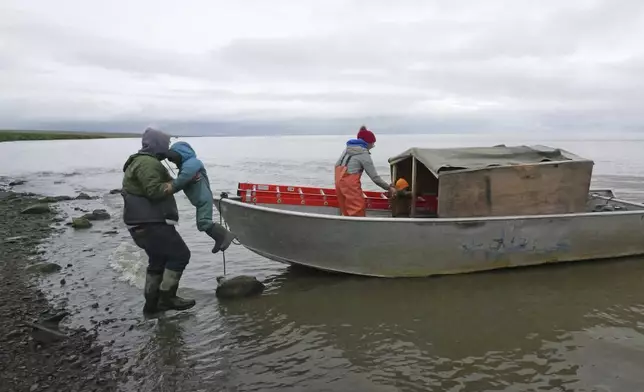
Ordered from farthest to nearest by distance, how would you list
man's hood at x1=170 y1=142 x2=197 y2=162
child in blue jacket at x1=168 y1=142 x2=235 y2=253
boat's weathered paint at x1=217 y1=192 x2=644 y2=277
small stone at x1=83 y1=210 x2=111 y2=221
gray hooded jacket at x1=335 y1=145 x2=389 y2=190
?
small stone at x1=83 y1=210 x2=111 y2=221 → gray hooded jacket at x1=335 y1=145 x2=389 y2=190 → boat's weathered paint at x1=217 y1=192 x2=644 y2=277 → man's hood at x1=170 y1=142 x2=197 y2=162 → child in blue jacket at x1=168 y1=142 x2=235 y2=253

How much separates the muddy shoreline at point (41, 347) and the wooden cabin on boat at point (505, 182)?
4940mm

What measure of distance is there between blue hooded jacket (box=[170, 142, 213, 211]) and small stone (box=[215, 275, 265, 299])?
151cm

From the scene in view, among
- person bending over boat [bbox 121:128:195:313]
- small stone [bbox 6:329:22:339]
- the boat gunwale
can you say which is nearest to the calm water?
small stone [bbox 6:329:22:339]

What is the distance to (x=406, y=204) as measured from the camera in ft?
28.6

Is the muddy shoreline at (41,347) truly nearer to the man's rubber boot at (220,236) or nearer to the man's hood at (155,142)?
the man's rubber boot at (220,236)

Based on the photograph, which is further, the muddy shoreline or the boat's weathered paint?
the boat's weathered paint

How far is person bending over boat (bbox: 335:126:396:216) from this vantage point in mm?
7516

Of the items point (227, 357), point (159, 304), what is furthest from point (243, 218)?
point (227, 357)

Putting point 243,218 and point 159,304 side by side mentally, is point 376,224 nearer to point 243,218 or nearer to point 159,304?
point 243,218

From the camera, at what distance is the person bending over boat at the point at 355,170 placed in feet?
24.7

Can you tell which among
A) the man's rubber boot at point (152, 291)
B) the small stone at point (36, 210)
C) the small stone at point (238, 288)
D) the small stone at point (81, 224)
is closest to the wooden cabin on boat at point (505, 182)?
the small stone at point (238, 288)

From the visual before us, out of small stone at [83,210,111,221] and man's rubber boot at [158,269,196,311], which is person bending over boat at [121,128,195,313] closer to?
man's rubber boot at [158,269,196,311]

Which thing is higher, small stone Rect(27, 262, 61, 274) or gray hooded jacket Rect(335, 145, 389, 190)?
gray hooded jacket Rect(335, 145, 389, 190)

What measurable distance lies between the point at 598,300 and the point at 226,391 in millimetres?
5366
